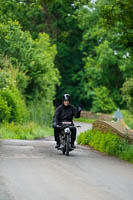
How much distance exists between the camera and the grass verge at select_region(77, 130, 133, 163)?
17.2 metres

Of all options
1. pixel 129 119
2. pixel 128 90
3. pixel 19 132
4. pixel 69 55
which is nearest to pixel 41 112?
pixel 129 119

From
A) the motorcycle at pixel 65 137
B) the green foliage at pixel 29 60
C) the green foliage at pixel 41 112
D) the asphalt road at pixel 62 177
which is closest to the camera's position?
the asphalt road at pixel 62 177

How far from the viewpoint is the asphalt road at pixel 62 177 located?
9.58m

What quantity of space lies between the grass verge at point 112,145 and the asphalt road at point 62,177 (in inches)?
21.4

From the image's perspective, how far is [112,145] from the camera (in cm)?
1836

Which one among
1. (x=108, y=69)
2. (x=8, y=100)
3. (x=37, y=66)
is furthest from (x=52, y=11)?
(x=8, y=100)

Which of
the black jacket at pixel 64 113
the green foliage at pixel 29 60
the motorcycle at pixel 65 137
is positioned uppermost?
the green foliage at pixel 29 60

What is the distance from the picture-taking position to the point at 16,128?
105 ft

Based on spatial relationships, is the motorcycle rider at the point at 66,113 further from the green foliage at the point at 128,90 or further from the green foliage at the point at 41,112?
the green foliage at the point at 41,112

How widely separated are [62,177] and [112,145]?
693 cm

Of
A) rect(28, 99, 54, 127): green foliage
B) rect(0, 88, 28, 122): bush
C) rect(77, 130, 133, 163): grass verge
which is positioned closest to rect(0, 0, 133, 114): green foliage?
rect(28, 99, 54, 127): green foliage

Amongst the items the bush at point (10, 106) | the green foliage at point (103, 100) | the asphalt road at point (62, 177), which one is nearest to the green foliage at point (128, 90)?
the bush at point (10, 106)

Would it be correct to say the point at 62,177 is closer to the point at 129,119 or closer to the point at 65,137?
the point at 65,137

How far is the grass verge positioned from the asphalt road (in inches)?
21.4
